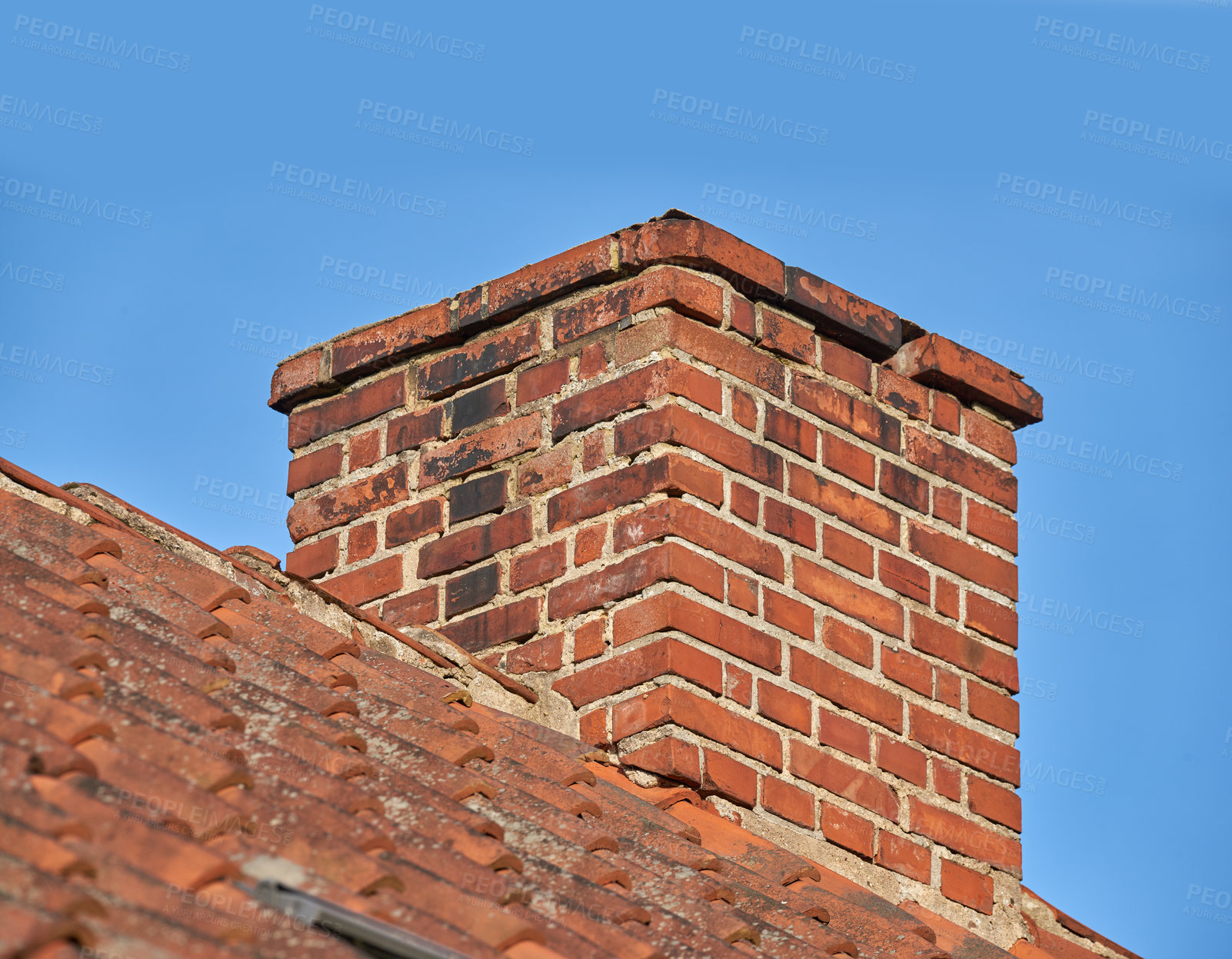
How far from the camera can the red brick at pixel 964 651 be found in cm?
372

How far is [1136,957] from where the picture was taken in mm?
3705

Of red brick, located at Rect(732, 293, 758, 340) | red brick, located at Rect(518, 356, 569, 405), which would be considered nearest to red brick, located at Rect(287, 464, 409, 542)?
red brick, located at Rect(518, 356, 569, 405)

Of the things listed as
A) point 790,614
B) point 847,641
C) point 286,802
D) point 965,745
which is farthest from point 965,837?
point 286,802

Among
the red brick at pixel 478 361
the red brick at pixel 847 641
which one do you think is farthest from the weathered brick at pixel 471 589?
the red brick at pixel 847 641

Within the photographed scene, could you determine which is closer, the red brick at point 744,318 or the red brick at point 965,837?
the red brick at point 965,837

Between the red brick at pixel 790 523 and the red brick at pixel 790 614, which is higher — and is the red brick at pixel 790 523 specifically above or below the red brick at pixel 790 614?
above

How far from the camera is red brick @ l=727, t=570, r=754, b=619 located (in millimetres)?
3396

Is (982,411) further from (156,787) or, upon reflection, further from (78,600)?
(156,787)

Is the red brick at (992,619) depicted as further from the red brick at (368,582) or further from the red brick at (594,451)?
the red brick at (368,582)

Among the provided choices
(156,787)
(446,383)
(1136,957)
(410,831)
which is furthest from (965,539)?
(156,787)

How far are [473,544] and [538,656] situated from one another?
1.09ft

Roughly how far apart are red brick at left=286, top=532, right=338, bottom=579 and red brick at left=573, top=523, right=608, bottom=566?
726mm

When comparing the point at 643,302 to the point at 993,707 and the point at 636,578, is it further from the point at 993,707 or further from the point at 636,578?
the point at 993,707

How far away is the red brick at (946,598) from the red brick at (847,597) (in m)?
0.14
